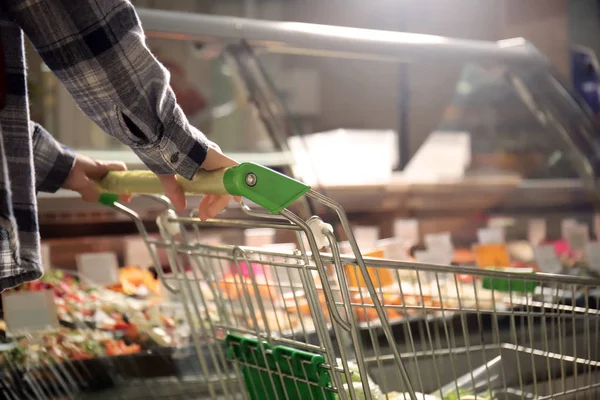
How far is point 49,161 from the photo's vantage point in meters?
1.71

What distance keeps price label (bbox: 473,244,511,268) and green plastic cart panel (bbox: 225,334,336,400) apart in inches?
61.5

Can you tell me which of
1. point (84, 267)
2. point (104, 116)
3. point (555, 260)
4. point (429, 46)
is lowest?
point (555, 260)

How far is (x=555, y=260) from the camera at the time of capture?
3.19m

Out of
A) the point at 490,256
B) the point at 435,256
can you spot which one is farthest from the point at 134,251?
the point at 490,256

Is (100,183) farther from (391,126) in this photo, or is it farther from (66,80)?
(391,126)

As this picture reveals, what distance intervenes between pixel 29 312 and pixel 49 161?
2.02ft

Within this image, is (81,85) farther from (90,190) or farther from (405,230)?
(405,230)

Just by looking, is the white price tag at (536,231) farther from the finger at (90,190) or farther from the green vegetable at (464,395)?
the finger at (90,190)

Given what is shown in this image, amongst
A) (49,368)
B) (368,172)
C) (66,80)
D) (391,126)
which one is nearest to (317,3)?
(391,126)

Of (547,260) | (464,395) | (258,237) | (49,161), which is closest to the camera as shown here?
(49,161)

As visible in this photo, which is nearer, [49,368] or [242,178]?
[242,178]

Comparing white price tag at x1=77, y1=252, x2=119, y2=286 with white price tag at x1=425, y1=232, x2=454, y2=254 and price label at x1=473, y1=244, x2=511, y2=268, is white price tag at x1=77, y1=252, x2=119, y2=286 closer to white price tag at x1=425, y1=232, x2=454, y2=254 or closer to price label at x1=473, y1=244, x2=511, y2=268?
white price tag at x1=425, y1=232, x2=454, y2=254

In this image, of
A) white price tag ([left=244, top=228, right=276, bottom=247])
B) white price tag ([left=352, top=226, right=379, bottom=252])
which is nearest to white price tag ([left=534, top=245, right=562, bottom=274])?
white price tag ([left=352, top=226, right=379, bottom=252])

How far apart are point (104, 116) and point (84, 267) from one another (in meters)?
1.38
